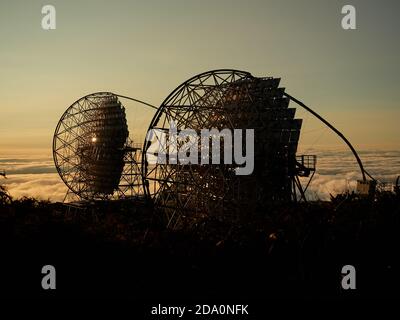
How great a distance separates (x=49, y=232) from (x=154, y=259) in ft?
22.1

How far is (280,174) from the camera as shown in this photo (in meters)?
31.7

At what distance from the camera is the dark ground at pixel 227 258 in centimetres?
2275

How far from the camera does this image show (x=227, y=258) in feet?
84.0

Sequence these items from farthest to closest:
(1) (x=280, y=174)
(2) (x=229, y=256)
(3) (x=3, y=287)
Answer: (1) (x=280, y=174) → (2) (x=229, y=256) → (3) (x=3, y=287)

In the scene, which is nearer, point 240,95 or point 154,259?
point 154,259

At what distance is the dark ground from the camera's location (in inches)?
896

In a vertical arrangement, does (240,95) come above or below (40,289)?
above

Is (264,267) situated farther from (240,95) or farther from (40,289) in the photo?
(240,95)

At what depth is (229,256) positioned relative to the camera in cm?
2581

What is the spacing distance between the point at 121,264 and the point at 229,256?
218 inches
